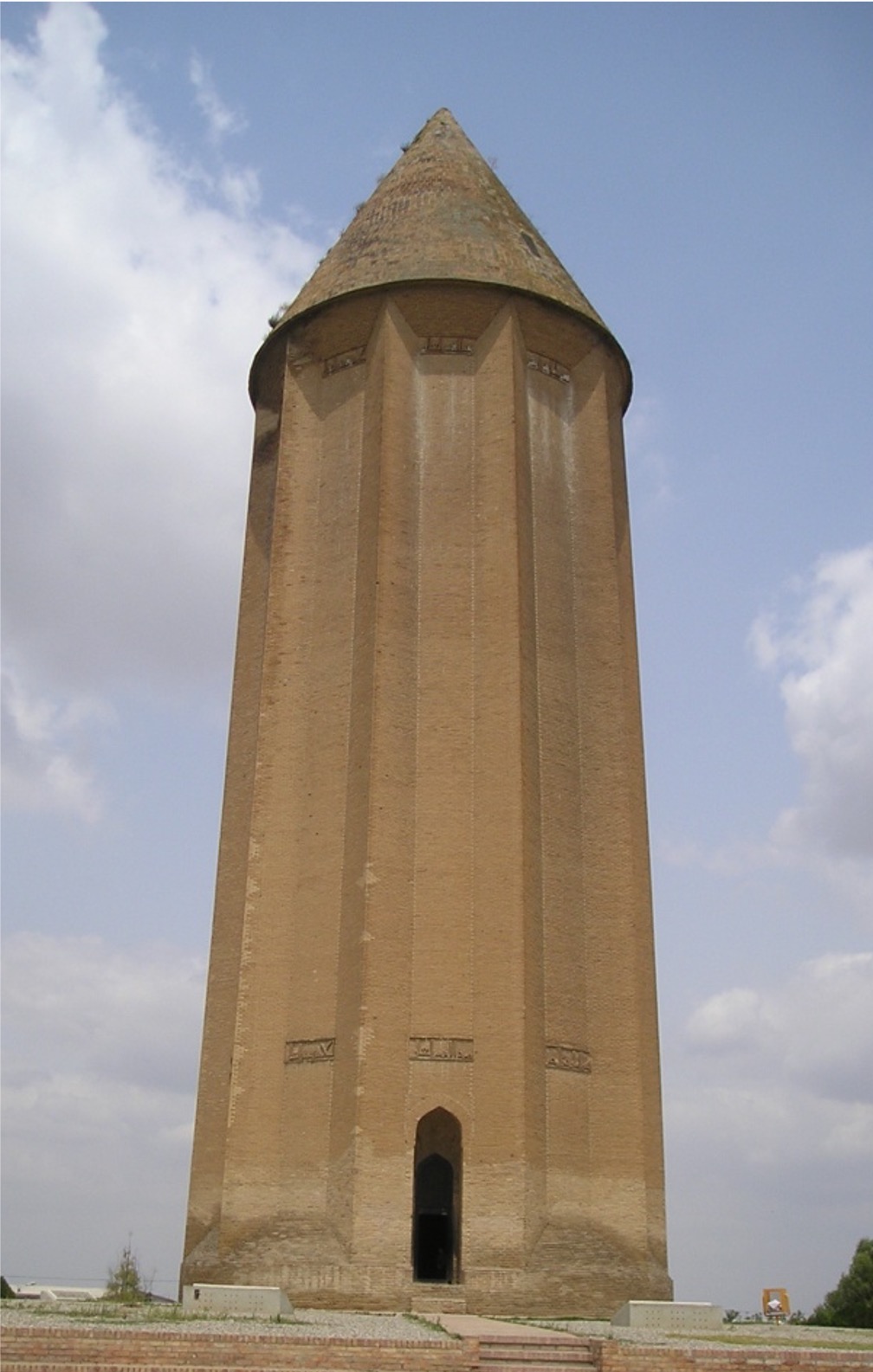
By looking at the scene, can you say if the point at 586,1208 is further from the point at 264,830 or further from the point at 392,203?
the point at 392,203

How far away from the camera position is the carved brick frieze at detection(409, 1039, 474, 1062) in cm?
1235

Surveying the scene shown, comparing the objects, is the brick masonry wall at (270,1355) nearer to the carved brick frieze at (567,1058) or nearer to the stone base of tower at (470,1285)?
the stone base of tower at (470,1285)

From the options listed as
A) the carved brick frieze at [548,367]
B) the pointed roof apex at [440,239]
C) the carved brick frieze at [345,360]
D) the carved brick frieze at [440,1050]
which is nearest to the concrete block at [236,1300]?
the carved brick frieze at [440,1050]

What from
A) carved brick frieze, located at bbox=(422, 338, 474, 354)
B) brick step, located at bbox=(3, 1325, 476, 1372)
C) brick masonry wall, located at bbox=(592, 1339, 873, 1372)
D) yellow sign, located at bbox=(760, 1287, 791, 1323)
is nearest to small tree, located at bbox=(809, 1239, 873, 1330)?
yellow sign, located at bbox=(760, 1287, 791, 1323)

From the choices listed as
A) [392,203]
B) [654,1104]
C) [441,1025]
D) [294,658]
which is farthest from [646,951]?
[392,203]

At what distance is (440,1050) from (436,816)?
2.23 m

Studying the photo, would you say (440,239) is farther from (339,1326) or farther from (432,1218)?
(339,1326)

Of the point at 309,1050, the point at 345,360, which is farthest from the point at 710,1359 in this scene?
the point at 345,360

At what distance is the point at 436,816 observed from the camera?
524 inches

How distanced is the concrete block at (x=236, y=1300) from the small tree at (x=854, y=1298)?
28.3 ft

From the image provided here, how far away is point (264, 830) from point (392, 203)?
313 inches

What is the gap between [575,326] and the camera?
16047mm

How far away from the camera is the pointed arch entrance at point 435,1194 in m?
12.4

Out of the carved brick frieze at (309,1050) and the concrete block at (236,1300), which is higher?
the carved brick frieze at (309,1050)
